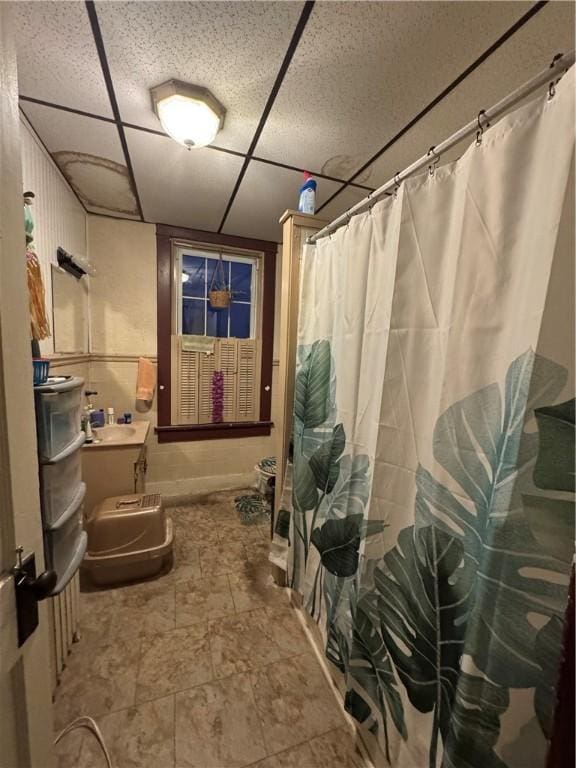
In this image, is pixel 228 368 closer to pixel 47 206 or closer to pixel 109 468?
pixel 109 468

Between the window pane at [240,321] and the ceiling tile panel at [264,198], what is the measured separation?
26.4 inches

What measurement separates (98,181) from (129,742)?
2.82 meters

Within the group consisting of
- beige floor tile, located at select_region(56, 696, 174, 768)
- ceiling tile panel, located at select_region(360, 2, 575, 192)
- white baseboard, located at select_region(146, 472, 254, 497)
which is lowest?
beige floor tile, located at select_region(56, 696, 174, 768)

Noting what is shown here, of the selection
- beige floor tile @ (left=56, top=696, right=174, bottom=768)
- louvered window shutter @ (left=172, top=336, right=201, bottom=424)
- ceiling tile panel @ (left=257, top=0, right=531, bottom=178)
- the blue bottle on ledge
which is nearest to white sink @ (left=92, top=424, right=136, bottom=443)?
louvered window shutter @ (left=172, top=336, right=201, bottom=424)

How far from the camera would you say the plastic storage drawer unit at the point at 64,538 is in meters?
0.92

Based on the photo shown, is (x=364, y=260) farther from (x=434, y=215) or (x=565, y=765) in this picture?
(x=565, y=765)

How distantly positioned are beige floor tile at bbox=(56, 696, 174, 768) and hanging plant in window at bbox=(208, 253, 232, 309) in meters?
2.56

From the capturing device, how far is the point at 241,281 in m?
2.93

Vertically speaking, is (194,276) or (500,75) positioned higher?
(500,75)

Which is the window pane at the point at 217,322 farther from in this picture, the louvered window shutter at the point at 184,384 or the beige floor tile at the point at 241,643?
the beige floor tile at the point at 241,643

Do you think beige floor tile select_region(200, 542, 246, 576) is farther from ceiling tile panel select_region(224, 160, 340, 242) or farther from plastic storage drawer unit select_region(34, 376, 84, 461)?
ceiling tile panel select_region(224, 160, 340, 242)

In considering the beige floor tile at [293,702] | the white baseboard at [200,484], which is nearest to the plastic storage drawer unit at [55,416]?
the beige floor tile at [293,702]

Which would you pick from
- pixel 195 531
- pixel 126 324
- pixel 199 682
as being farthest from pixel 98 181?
pixel 199 682

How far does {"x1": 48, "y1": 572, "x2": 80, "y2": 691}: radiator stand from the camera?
116 cm
